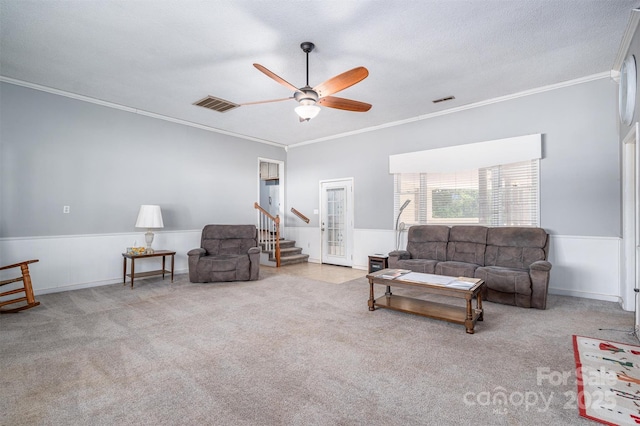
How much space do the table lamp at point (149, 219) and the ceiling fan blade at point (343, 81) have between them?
11.8 feet

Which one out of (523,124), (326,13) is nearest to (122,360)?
(326,13)

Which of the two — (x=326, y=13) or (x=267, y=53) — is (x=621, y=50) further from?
(x=267, y=53)

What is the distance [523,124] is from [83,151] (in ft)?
22.6

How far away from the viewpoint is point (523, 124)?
4617 millimetres

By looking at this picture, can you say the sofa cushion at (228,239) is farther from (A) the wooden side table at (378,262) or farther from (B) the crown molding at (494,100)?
(B) the crown molding at (494,100)

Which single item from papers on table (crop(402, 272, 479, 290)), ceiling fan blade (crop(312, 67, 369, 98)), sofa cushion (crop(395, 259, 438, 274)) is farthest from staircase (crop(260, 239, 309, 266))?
ceiling fan blade (crop(312, 67, 369, 98))

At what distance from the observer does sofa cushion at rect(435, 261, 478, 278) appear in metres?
4.17

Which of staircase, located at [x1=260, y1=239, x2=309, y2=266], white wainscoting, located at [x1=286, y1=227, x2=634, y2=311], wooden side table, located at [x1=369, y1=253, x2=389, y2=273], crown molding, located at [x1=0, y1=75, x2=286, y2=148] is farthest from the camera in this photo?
staircase, located at [x1=260, y1=239, x2=309, y2=266]

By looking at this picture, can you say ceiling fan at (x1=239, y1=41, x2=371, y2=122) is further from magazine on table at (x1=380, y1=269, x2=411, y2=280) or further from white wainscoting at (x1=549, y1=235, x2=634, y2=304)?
white wainscoting at (x1=549, y1=235, x2=634, y2=304)

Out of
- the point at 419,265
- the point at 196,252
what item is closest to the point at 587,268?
the point at 419,265

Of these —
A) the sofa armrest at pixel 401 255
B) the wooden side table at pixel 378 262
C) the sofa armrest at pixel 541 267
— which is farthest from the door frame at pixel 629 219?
the wooden side table at pixel 378 262

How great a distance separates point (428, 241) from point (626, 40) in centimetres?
331

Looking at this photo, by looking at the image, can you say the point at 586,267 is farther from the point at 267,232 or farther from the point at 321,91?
the point at 267,232

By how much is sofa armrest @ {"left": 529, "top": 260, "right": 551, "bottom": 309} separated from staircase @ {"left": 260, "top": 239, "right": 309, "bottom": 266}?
4680 mm
